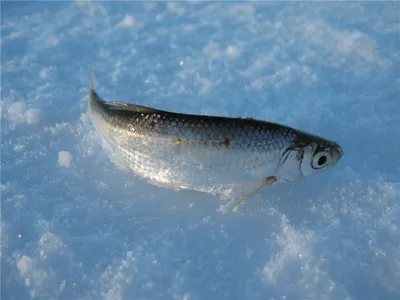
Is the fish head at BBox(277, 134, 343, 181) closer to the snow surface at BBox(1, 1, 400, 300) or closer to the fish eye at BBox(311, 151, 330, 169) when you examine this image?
the fish eye at BBox(311, 151, 330, 169)

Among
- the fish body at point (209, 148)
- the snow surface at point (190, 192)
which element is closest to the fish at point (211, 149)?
the fish body at point (209, 148)

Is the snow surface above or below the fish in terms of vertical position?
below

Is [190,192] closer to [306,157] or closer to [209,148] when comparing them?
[209,148]

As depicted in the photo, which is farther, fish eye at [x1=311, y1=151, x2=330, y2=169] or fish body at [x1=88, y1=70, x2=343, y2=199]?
fish eye at [x1=311, y1=151, x2=330, y2=169]

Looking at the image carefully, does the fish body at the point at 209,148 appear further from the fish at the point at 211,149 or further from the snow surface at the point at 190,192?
the snow surface at the point at 190,192

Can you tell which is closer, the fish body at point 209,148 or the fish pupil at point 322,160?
the fish body at point 209,148

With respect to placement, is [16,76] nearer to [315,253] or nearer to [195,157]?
A: [195,157]

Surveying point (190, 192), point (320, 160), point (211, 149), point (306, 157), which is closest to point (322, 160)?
point (320, 160)

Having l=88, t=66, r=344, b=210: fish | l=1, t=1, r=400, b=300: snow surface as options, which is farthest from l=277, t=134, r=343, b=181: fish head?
l=1, t=1, r=400, b=300: snow surface
